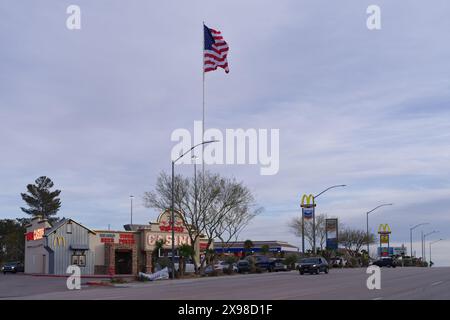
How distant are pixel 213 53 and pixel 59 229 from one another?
2655 cm

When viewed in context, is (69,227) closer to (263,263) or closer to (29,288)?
(263,263)

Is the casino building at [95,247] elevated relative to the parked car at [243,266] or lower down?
elevated

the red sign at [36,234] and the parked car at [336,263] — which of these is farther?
the parked car at [336,263]

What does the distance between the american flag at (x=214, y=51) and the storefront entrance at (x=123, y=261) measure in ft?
85.0

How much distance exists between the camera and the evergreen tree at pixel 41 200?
11031 cm

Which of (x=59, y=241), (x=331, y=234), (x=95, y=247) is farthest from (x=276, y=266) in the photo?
(x=59, y=241)

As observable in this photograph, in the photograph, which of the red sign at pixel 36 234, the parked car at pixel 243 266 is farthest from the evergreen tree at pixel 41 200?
the parked car at pixel 243 266

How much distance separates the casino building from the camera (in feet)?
209

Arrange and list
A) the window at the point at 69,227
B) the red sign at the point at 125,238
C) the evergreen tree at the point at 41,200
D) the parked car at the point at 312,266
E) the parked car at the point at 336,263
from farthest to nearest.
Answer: the evergreen tree at the point at 41,200
the parked car at the point at 336,263
the red sign at the point at 125,238
the window at the point at 69,227
the parked car at the point at 312,266

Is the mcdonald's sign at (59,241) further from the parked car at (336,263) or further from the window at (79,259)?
the parked car at (336,263)
